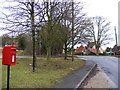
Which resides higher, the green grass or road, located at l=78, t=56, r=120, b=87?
the green grass

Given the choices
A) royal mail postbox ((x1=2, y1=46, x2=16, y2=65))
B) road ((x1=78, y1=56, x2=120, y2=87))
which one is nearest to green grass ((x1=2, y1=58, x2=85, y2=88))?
royal mail postbox ((x1=2, y1=46, x2=16, y2=65))

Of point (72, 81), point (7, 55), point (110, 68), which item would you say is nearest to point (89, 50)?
point (110, 68)

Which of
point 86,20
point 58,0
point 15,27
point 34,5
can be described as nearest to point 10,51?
point 15,27

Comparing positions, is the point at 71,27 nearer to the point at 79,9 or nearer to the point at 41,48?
the point at 79,9

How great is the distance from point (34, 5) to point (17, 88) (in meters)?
5.86

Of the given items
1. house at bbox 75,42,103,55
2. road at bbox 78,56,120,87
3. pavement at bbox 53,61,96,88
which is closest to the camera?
pavement at bbox 53,61,96,88

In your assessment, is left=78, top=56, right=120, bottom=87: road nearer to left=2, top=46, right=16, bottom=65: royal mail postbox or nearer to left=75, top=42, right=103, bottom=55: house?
left=2, top=46, right=16, bottom=65: royal mail postbox

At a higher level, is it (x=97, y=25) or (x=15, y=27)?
(x=97, y=25)

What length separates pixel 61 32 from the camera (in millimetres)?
16422

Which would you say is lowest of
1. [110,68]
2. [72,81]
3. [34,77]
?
[110,68]

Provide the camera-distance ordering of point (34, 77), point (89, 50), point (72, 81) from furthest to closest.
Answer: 1. point (89, 50)
2. point (34, 77)
3. point (72, 81)

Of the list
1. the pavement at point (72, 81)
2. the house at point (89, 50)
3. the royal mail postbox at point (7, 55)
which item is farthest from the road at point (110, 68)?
the house at point (89, 50)

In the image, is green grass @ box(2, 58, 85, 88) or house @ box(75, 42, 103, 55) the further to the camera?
house @ box(75, 42, 103, 55)

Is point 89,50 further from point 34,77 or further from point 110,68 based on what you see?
point 34,77
